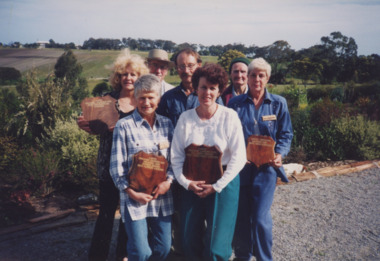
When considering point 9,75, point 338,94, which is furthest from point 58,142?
point 9,75

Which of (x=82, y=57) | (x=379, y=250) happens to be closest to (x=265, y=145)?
(x=379, y=250)

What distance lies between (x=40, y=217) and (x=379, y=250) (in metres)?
5.13

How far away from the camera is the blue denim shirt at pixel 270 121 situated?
10.1 feet

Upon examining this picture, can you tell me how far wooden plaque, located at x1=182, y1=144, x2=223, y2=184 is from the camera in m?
2.54

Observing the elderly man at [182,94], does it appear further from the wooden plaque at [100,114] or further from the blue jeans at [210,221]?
the blue jeans at [210,221]

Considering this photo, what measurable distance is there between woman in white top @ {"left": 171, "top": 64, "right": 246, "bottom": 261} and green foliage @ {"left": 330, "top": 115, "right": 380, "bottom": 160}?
21.0 feet

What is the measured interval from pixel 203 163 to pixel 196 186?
0.22m

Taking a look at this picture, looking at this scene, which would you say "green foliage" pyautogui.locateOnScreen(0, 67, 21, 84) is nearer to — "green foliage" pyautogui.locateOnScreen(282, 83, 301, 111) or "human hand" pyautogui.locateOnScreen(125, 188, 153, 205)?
"green foliage" pyautogui.locateOnScreen(282, 83, 301, 111)

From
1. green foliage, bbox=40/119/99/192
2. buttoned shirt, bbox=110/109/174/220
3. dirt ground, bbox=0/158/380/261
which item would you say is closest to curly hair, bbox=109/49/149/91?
buttoned shirt, bbox=110/109/174/220

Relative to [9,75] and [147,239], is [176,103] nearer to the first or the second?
[147,239]

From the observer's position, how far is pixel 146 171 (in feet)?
8.42

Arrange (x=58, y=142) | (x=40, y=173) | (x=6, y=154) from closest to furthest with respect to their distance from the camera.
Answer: (x=40, y=173), (x=6, y=154), (x=58, y=142)

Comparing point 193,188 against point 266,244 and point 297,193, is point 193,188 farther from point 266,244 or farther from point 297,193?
point 297,193

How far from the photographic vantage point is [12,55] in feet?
111
